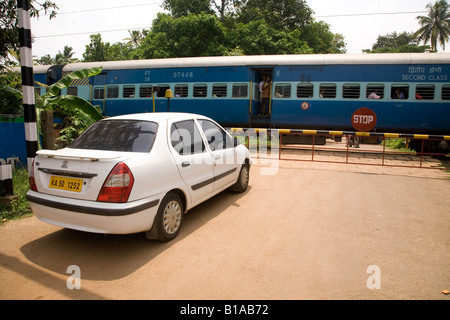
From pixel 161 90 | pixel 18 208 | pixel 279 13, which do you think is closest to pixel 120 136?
pixel 18 208

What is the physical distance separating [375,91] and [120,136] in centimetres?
1068

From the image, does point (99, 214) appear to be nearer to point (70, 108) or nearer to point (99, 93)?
point (70, 108)

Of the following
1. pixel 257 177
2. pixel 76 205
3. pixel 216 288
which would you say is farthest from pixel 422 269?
pixel 257 177

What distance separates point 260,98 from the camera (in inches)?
538

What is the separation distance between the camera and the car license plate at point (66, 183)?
3.25 m

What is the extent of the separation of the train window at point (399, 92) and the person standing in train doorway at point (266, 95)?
4.63 metres

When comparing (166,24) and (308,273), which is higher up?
(166,24)

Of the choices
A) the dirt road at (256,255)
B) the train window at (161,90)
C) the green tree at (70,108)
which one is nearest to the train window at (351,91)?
the dirt road at (256,255)

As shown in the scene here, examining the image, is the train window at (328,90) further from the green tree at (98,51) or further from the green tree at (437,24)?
the green tree at (437,24)

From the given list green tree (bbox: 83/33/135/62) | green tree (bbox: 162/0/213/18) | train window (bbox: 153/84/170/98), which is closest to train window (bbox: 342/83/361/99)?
train window (bbox: 153/84/170/98)

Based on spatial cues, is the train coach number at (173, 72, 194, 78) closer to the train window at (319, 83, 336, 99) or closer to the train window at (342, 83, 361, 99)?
the train window at (319, 83, 336, 99)

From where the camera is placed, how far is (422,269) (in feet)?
10.5

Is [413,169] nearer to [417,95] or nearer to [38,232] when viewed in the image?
[417,95]
